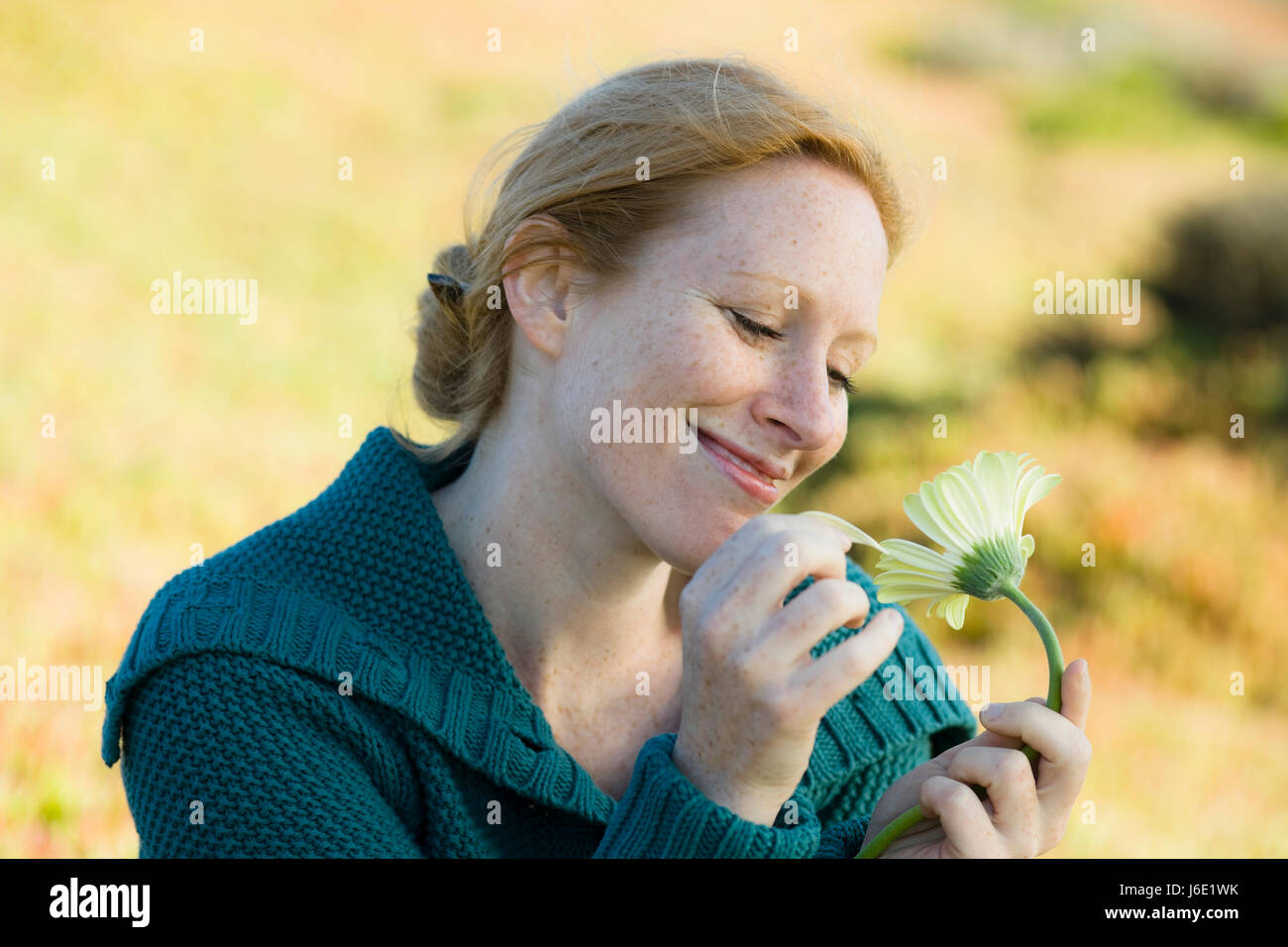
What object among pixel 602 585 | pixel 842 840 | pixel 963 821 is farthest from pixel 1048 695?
pixel 602 585

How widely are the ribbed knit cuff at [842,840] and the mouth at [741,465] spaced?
1.86ft

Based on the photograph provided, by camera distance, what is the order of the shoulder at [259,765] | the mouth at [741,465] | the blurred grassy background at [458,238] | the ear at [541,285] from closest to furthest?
the shoulder at [259,765] < the mouth at [741,465] < the ear at [541,285] < the blurred grassy background at [458,238]

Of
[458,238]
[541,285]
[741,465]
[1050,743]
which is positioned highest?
[458,238]

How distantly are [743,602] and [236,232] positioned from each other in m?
8.56

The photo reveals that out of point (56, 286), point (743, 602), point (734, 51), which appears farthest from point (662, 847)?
point (56, 286)

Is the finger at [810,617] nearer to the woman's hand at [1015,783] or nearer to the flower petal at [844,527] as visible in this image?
the flower petal at [844,527]

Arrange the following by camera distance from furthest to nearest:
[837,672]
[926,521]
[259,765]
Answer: [259,765]
[926,521]
[837,672]

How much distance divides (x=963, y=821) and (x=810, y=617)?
0.40 m

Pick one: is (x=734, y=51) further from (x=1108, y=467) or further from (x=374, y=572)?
(x=1108, y=467)

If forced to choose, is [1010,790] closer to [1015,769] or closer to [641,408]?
[1015,769]

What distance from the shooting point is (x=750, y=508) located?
77.4 inches

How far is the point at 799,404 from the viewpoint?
1.95 metres

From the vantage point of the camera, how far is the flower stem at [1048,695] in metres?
1.65

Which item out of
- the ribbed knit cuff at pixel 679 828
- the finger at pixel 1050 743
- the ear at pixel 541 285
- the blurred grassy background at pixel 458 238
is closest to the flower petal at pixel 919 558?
the finger at pixel 1050 743
